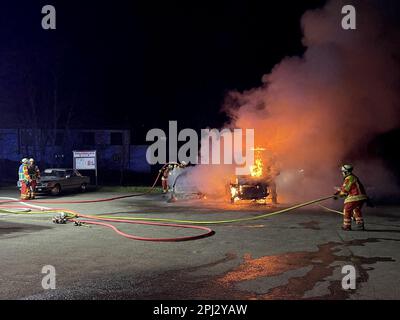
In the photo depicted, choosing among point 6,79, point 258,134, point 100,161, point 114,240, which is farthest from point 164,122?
point 114,240

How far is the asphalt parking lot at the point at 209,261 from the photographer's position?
6027mm

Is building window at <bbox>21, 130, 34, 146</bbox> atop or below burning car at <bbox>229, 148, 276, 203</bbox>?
atop

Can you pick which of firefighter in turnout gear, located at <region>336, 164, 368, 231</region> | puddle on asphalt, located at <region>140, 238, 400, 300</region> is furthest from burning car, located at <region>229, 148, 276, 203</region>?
puddle on asphalt, located at <region>140, 238, 400, 300</region>

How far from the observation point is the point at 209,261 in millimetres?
7840

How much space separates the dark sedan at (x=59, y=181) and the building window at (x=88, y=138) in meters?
19.9

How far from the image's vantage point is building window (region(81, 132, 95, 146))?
43188 millimetres

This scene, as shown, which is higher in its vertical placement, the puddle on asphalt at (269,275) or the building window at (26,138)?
the building window at (26,138)

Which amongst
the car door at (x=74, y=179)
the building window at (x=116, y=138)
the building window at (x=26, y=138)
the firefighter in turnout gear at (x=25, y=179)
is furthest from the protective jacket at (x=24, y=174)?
the building window at (x=116, y=138)

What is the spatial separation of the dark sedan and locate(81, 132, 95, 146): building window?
785 inches

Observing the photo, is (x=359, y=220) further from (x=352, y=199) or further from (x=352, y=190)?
(x=352, y=190)

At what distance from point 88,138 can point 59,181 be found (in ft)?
73.0

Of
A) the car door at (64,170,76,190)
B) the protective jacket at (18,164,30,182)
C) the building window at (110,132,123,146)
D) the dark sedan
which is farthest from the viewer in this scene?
the building window at (110,132,123,146)

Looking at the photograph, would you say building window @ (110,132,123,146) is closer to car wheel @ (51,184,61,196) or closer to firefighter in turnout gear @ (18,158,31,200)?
car wheel @ (51,184,61,196)

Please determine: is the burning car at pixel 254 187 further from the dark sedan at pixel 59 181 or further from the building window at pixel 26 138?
the building window at pixel 26 138
